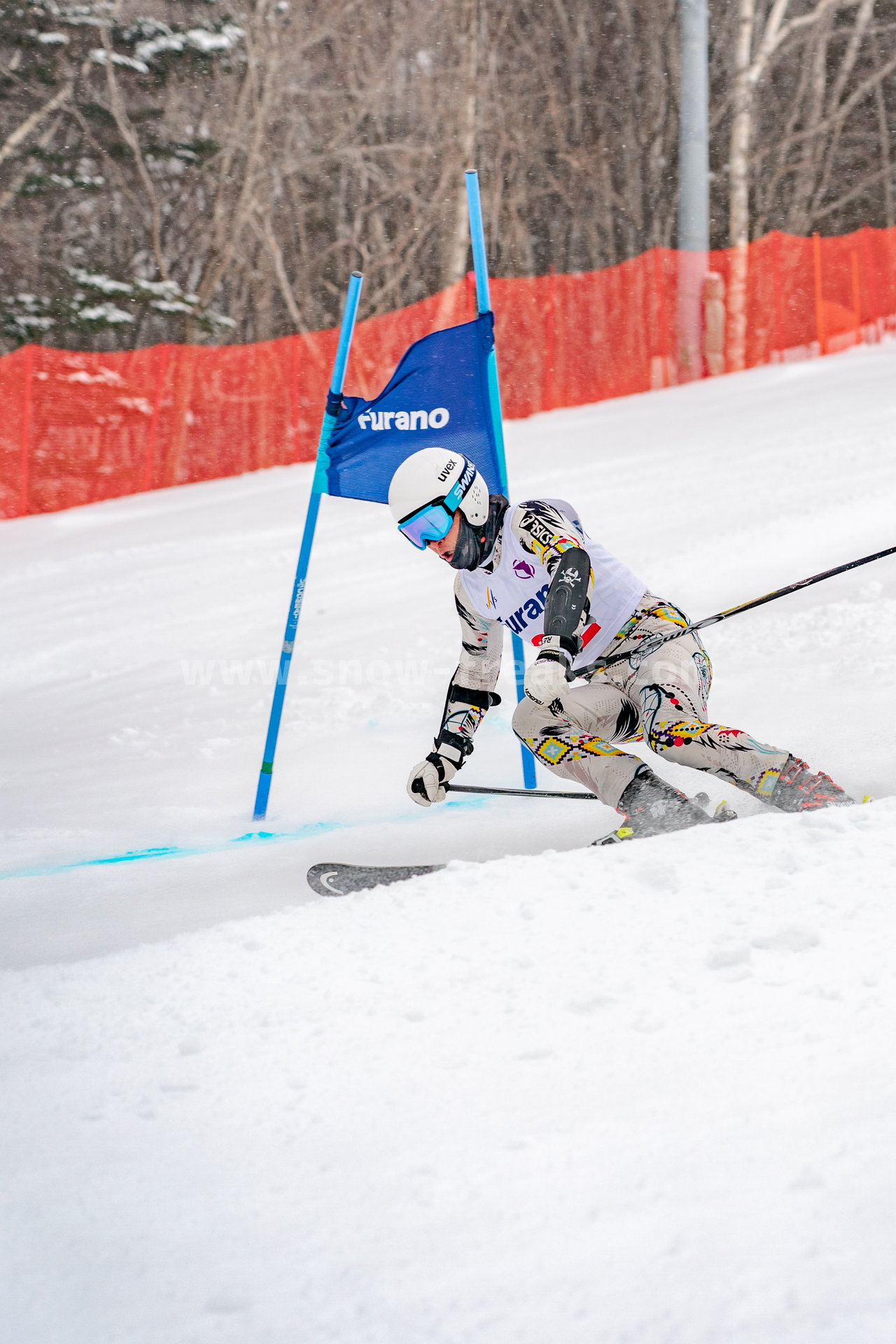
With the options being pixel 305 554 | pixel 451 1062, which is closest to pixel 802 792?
pixel 451 1062

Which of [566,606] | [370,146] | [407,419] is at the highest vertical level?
[370,146]

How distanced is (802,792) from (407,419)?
2.10 metres

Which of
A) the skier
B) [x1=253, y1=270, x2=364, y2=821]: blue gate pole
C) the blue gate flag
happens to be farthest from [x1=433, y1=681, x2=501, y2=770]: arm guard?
the blue gate flag

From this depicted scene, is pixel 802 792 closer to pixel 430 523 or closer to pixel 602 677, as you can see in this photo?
pixel 602 677

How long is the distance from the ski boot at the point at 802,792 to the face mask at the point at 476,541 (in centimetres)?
117

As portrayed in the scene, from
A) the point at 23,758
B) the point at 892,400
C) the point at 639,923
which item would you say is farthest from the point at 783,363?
the point at 639,923

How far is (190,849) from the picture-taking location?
4.47 metres

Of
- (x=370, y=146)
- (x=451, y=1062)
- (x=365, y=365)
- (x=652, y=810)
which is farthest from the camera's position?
(x=370, y=146)

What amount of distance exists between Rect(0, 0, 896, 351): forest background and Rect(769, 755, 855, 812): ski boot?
17034 millimetres

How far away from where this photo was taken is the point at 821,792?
141 inches

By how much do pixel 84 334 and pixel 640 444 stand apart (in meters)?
12.7

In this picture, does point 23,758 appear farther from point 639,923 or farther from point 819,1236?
point 819,1236

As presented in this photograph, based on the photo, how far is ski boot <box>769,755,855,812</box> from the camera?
3561 mm

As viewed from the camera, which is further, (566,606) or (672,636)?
(672,636)
